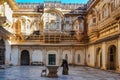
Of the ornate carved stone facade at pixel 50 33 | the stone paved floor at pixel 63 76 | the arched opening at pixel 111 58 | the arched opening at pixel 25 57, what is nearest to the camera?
the stone paved floor at pixel 63 76

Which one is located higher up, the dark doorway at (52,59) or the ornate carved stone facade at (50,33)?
the ornate carved stone facade at (50,33)

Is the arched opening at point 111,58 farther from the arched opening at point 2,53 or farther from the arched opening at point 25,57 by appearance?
the arched opening at point 25,57

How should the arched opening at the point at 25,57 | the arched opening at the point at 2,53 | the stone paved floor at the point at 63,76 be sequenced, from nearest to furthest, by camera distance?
1. the stone paved floor at the point at 63,76
2. the arched opening at the point at 2,53
3. the arched opening at the point at 25,57

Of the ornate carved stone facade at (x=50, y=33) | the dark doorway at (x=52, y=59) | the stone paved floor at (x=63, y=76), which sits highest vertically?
the ornate carved stone facade at (x=50, y=33)

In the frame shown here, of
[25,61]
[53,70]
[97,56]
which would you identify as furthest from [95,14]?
[53,70]

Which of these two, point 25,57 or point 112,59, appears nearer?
point 112,59

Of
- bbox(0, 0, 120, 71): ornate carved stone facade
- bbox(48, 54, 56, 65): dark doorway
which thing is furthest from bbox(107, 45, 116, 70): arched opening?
bbox(48, 54, 56, 65): dark doorway

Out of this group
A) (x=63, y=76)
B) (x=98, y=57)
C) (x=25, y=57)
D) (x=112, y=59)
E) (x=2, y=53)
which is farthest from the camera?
(x=25, y=57)

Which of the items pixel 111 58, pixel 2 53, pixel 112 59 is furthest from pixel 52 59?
pixel 112 59

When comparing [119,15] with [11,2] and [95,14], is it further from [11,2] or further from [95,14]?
[11,2]

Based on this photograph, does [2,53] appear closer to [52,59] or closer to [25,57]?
[25,57]

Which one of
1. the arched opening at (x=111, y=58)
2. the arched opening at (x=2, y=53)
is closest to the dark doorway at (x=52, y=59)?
the arched opening at (x=2, y=53)

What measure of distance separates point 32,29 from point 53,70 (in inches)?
834

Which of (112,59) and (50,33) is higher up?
(50,33)
